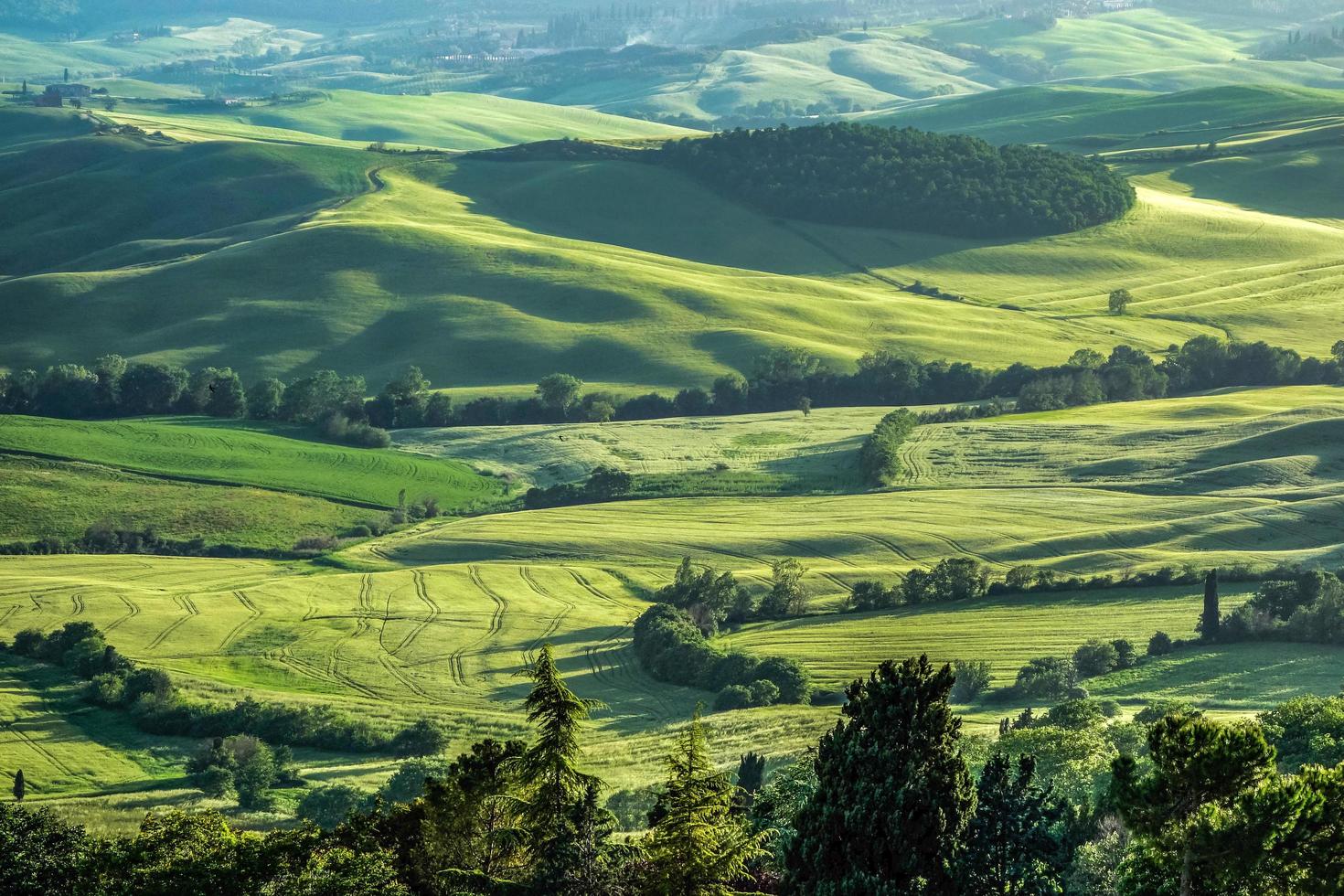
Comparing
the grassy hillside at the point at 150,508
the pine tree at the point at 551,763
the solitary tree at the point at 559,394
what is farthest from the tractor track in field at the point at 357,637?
the solitary tree at the point at 559,394

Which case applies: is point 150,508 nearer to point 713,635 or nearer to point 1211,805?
point 713,635

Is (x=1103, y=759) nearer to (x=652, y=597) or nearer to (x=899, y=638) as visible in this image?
(x=899, y=638)

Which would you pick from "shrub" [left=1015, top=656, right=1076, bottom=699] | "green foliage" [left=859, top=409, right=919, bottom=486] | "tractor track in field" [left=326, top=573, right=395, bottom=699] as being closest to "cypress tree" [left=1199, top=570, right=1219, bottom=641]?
"shrub" [left=1015, top=656, right=1076, bottom=699]

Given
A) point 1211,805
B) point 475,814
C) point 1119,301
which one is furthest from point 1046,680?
point 1119,301

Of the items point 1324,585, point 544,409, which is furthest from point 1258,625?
point 544,409

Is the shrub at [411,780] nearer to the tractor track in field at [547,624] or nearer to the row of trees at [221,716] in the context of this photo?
the row of trees at [221,716]

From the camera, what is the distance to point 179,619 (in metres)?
83.1

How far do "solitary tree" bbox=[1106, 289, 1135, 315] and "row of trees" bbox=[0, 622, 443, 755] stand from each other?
124401mm

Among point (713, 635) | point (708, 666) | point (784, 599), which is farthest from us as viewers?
point (784, 599)

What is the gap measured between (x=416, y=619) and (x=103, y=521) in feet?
111

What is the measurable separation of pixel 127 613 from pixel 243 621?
6.22 meters

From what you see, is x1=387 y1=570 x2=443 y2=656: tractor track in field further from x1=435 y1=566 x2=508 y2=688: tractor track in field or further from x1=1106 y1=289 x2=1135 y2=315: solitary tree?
x1=1106 y1=289 x2=1135 y2=315: solitary tree

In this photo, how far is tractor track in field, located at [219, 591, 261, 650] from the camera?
8025 centimetres

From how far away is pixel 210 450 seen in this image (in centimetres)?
12506
